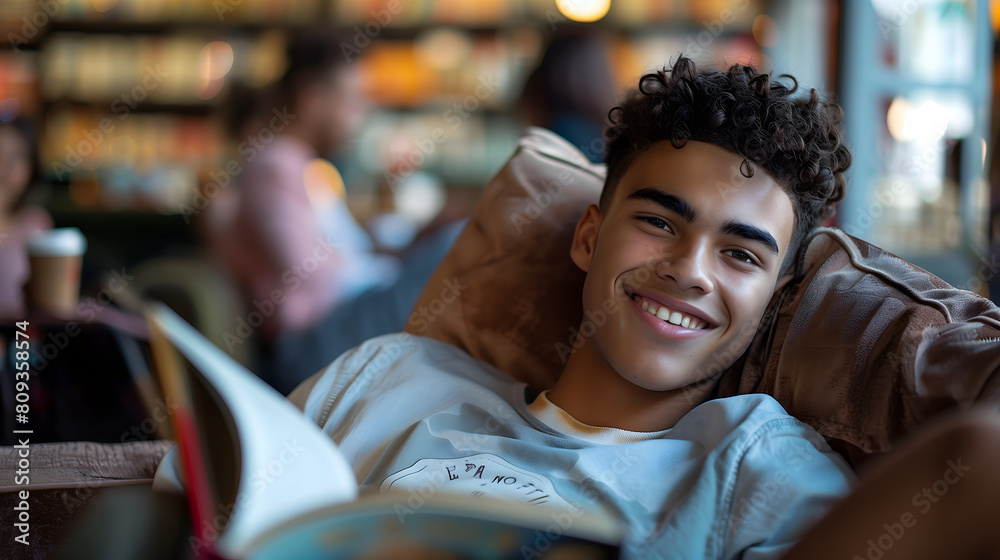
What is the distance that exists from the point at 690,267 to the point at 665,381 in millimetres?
149

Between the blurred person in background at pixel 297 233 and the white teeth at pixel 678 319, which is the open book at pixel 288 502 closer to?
the white teeth at pixel 678 319

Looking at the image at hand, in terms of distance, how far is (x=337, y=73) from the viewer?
2.50 m

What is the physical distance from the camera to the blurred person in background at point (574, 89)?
2377 millimetres

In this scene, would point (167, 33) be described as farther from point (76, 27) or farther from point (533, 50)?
point (533, 50)

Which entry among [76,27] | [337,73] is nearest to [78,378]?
[337,73]

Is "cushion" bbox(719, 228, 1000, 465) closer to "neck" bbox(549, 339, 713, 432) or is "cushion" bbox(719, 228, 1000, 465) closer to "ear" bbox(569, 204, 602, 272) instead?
"neck" bbox(549, 339, 713, 432)

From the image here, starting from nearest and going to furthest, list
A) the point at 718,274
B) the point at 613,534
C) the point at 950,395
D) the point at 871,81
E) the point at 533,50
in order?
the point at 613,534
the point at 950,395
the point at 718,274
the point at 871,81
the point at 533,50

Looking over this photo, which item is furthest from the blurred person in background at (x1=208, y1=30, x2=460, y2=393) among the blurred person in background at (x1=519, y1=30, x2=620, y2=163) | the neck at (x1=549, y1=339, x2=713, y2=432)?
the neck at (x1=549, y1=339, x2=713, y2=432)

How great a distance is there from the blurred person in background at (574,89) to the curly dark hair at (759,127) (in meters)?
1.26

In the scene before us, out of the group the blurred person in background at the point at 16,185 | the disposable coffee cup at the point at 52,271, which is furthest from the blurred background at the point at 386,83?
the disposable coffee cup at the point at 52,271

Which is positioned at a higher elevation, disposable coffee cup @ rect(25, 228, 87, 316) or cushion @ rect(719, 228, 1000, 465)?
cushion @ rect(719, 228, 1000, 465)

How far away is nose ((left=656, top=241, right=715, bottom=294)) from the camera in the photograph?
938 millimetres

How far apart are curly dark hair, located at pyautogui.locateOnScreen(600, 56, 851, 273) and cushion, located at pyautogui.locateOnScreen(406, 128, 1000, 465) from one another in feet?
0.24

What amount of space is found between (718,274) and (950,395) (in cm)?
30
